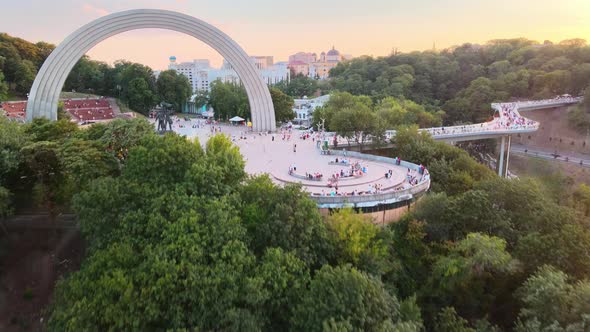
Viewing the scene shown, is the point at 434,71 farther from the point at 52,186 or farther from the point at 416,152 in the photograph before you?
the point at 52,186

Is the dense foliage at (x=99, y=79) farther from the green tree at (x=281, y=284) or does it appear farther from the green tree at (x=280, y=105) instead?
the green tree at (x=281, y=284)

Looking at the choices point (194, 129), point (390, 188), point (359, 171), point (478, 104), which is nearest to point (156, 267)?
point (390, 188)

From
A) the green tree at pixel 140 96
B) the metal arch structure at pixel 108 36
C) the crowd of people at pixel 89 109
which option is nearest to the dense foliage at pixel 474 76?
the metal arch structure at pixel 108 36

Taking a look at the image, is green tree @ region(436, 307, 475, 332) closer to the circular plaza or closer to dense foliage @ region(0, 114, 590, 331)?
dense foliage @ region(0, 114, 590, 331)

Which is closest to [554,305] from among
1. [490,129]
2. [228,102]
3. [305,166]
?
[305,166]

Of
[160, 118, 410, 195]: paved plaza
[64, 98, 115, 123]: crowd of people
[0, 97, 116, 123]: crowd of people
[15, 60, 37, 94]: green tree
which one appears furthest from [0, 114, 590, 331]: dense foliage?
[15, 60, 37, 94]: green tree

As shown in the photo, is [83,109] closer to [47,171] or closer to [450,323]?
[47,171]
